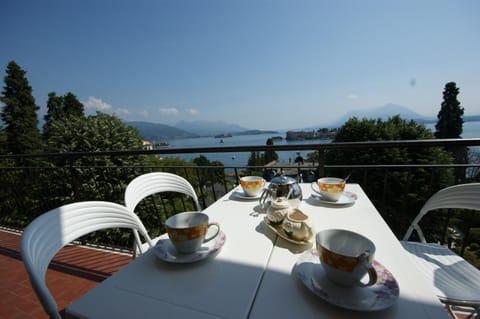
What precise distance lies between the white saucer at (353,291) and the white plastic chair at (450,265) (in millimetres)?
681

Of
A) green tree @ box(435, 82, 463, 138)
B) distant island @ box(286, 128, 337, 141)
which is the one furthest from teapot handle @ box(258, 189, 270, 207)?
green tree @ box(435, 82, 463, 138)

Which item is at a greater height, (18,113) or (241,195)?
(18,113)

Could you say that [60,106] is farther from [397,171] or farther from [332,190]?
[397,171]

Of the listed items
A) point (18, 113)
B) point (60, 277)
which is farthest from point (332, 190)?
point (18, 113)

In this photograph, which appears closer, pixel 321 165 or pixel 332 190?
pixel 332 190

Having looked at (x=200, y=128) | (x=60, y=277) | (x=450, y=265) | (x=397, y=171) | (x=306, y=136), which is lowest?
(x=397, y=171)

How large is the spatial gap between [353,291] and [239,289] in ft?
0.91

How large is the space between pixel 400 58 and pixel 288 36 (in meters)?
10.5

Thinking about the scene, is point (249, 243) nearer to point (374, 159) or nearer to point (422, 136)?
point (374, 159)

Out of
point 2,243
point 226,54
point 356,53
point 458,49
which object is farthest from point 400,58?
point 2,243

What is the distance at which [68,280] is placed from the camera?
1789 millimetres

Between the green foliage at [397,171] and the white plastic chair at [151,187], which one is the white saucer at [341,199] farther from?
the green foliage at [397,171]

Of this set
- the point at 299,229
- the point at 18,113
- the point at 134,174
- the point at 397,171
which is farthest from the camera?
the point at 18,113

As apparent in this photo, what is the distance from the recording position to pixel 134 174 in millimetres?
6004
